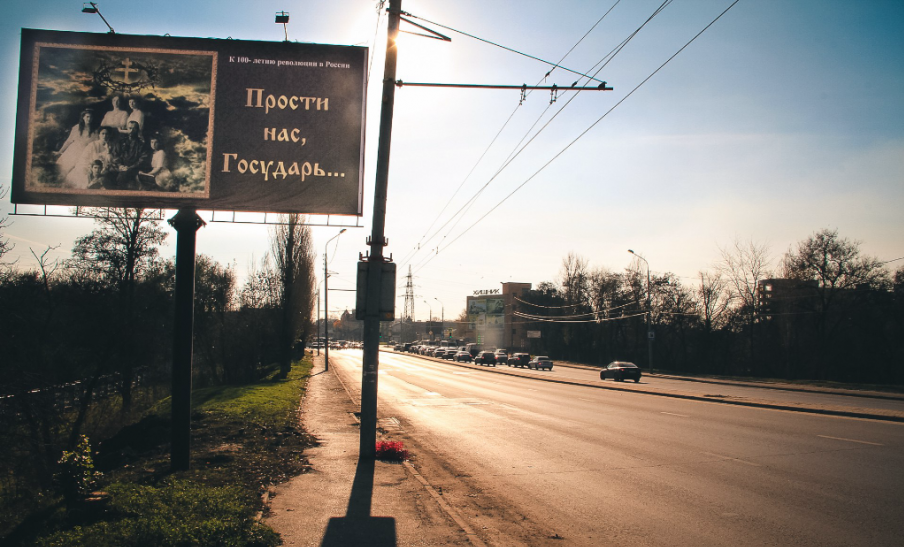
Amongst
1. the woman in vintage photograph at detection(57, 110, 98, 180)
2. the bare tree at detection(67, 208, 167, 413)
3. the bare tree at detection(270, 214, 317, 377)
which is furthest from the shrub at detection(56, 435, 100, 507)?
the bare tree at detection(270, 214, 317, 377)

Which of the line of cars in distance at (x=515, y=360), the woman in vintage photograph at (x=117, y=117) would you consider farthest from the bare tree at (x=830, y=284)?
the woman in vintage photograph at (x=117, y=117)

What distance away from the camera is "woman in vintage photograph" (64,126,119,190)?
9.26 meters

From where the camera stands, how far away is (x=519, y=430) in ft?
43.4

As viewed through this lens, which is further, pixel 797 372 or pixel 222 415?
pixel 797 372

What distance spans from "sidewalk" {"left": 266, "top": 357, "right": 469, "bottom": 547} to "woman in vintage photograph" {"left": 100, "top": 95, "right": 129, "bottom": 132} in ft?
22.5

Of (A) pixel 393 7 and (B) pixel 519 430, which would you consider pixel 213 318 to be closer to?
(B) pixel 519 430

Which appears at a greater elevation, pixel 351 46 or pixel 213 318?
pixel 351 46

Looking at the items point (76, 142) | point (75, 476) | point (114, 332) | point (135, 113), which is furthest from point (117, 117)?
point (114, 332)

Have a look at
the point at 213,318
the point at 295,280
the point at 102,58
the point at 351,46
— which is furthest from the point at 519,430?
the point at 213,318

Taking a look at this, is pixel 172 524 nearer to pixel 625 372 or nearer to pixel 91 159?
pixel 91 159

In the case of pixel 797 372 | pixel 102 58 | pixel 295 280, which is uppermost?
pixel 102 58

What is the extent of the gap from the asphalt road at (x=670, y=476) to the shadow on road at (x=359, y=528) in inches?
41.5

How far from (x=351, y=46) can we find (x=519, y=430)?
9541 millimetres

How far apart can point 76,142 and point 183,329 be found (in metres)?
3.90
